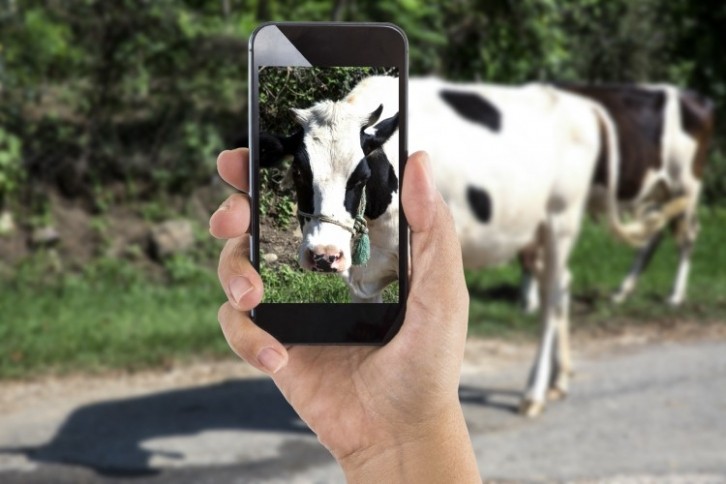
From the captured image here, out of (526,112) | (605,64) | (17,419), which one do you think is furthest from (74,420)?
(605,64)

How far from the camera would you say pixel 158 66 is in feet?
29.0

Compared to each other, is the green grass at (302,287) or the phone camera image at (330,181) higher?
the phone camera image at (330,181)

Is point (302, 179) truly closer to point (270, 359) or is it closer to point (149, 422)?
Answer: point (270, 359)

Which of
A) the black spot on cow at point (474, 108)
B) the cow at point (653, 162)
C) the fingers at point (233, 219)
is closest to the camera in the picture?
the fingers at point (233, 219)

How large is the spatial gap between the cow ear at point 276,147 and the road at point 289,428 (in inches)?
123

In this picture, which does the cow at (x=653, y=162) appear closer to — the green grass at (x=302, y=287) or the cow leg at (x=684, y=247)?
the cow leg at (x=684, y=247)

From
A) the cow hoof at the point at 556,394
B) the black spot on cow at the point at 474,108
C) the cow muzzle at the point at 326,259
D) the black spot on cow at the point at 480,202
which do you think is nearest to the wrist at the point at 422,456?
the cow muzzle at the point at 326,259

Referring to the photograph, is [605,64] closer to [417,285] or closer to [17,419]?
[17,419]

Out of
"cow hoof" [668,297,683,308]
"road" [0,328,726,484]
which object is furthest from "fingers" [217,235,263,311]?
"cow hoof" [668,297,683,308]

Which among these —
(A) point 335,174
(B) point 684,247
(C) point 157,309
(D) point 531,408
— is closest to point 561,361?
(D) point 531,408

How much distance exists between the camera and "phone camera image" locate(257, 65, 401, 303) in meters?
1.61

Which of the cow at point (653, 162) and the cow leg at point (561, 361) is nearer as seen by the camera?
the cow leg at point (561, 361)

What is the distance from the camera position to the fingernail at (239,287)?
63.6 inches

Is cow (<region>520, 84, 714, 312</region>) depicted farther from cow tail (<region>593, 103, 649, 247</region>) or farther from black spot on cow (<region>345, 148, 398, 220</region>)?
black spot on cow (<region>345, 148, 398, 220</region>)
